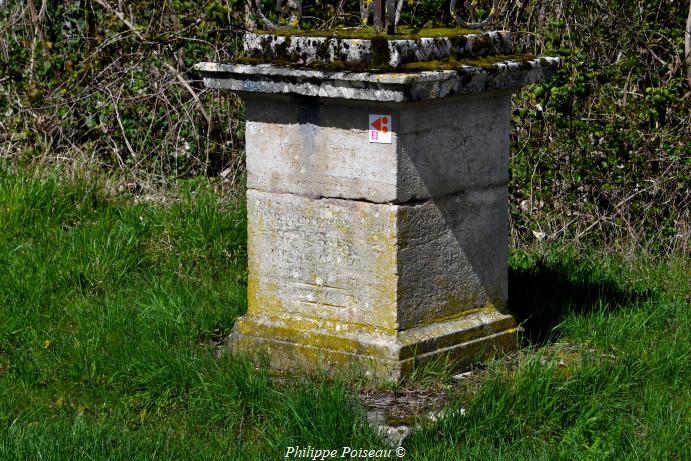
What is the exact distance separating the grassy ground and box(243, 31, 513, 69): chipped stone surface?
135cm

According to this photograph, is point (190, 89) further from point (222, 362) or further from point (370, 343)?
point (370, 343)

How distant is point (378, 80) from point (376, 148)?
343mm

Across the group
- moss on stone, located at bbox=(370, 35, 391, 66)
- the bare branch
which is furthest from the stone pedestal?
the bare branch

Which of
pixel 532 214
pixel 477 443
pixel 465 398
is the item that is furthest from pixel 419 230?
pixel 532 214

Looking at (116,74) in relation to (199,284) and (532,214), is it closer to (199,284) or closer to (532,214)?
(199,284)

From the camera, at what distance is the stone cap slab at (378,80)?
4543mm

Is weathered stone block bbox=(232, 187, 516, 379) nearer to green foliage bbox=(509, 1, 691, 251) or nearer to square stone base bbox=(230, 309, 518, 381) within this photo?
square stone base bbox=(230, 309, 518, 381)

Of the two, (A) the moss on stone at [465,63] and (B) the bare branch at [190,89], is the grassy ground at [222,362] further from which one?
(A) the moss on stone at [465,63]

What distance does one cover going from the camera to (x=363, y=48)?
470 centimetres

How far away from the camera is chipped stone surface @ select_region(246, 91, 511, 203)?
187 inches

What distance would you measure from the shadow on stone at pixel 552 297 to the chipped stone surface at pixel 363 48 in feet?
4.30

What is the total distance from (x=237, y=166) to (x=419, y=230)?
363 cm

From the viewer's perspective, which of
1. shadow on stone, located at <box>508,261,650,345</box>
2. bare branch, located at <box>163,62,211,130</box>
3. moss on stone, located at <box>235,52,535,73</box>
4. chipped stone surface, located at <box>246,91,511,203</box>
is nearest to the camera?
moss on stone, located at <box>235,52,535,73</box>

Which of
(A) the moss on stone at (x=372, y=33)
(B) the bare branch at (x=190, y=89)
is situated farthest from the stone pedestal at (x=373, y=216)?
(B) the bare branch at (x=190, y=89)
